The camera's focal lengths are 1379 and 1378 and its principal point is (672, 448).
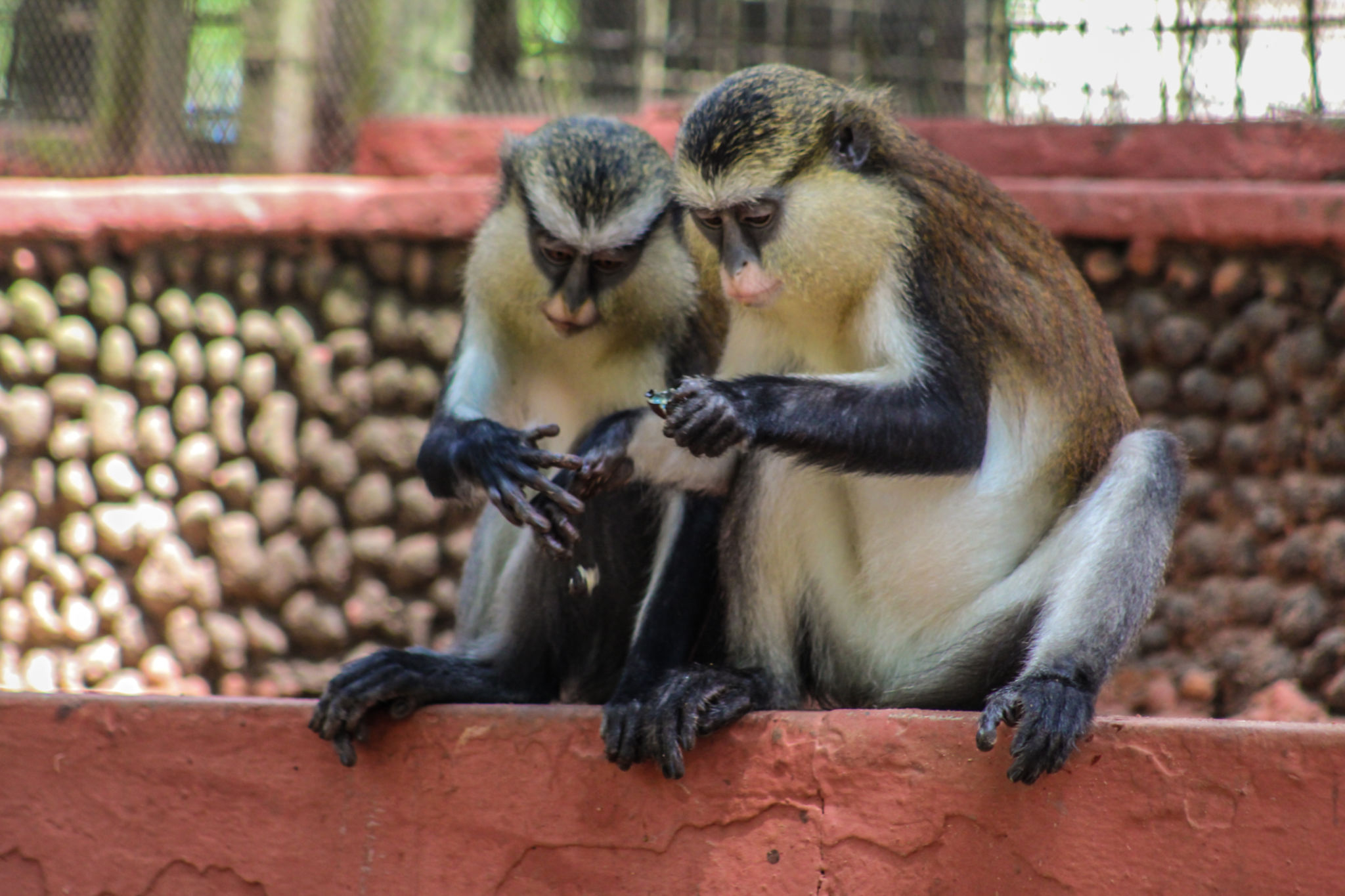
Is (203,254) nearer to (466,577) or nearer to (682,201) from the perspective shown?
(466,577)

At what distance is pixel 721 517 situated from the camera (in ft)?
8.55

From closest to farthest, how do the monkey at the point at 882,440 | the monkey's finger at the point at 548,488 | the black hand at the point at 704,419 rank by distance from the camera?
the black hand at the point at 704,419 < the monkey at the point at 882,440 < the monkey's finger at the point at 548,488

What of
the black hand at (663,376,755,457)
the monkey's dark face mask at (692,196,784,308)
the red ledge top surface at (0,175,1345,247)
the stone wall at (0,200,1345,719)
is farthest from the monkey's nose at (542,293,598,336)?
the stone wall at (0,200,1345,719)

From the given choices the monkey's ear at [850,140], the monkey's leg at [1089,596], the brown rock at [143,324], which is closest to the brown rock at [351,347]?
the brown rock at [143,324]

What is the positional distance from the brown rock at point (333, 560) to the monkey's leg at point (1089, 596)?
324cm

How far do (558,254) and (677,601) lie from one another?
773mm

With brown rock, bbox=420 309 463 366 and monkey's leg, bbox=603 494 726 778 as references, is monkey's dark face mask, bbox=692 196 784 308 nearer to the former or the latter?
monkey's leg, bbox=603 494 726 778

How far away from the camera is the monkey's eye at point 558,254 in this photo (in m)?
2.83

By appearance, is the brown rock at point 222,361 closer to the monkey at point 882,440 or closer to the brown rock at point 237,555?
the brown rock at point 237,555

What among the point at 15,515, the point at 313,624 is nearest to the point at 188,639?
the point at 313,624

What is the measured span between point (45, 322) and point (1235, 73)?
14.3ft

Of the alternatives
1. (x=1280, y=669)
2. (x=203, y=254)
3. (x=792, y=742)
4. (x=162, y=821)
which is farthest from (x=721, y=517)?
(x=203, y=254)

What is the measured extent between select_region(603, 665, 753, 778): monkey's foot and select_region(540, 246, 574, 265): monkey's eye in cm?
97

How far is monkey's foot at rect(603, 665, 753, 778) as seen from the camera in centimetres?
220
